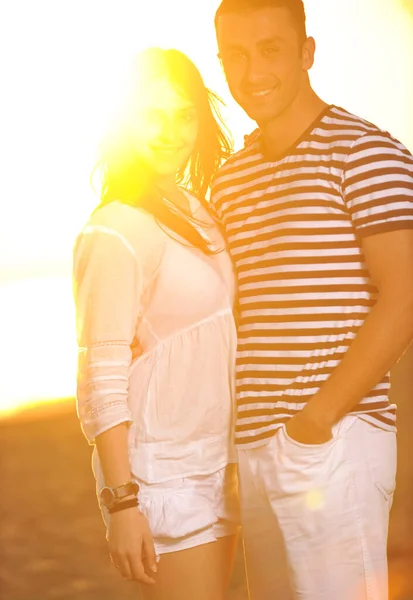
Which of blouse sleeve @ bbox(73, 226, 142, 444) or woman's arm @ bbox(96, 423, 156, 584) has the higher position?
blouse sleeve @ bbox(73, 226, 142, 444)

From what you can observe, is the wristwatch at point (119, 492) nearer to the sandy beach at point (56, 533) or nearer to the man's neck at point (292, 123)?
the man's neck at point (292, 123)

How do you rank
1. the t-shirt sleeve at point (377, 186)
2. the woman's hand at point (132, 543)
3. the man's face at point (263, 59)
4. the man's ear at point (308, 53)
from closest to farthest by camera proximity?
the t-shirt sleeve at point (377, 186), the woman's hand at point (132, 543), the man's face at point (263, 59), the man's ear at point (308, 53)

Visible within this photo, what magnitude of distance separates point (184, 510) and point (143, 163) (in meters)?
1.05

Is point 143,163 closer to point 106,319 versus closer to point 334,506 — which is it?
point 106,319

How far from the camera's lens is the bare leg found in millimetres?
2746

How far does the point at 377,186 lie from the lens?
2545 mm

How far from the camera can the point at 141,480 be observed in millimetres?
2775

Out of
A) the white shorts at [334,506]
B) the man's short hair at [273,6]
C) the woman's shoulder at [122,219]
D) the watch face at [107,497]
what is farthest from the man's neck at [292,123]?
the watch face at [107,497]

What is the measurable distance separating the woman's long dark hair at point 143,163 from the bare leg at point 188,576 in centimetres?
89

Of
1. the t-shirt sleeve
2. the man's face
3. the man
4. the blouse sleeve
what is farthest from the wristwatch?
the man's face

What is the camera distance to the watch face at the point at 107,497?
2.69 m

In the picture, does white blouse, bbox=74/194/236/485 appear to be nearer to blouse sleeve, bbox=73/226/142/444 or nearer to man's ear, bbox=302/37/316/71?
blouse sleeve, bbox=73/226/142/444

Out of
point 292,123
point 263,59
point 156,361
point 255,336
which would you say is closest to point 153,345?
point 156,361

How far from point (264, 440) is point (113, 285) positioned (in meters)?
0.61
